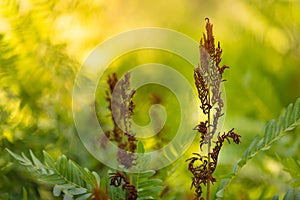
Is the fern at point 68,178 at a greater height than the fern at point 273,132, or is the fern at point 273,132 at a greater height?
the fern at point 273,132

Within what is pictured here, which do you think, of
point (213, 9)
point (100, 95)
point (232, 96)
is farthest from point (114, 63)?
point (213, 9)

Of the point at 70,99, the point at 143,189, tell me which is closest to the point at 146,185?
the point at 143,189

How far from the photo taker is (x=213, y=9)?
3.30 ft

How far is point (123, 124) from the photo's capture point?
0.28 meters

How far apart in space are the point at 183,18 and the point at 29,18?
477 mm

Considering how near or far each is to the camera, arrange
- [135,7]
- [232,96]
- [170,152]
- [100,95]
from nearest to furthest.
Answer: [170,152]
[100,95]
[232,96]
[135,7]

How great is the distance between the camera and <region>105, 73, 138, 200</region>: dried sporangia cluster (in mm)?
→ 251

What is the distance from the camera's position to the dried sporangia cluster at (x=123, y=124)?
251 mm

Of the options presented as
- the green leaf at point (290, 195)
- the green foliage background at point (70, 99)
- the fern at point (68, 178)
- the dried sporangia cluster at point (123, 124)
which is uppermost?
the green foliage background at point (70, 99)

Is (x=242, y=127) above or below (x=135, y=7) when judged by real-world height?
below

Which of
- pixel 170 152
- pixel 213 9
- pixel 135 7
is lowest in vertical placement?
pixel 170 152

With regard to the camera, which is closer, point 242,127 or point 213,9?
point 242,127

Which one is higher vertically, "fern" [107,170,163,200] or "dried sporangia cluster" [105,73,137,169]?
"dried sporangia cluster" [105,73,137,169]

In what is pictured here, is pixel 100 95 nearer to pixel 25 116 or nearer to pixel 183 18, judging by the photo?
pixel 25 116
